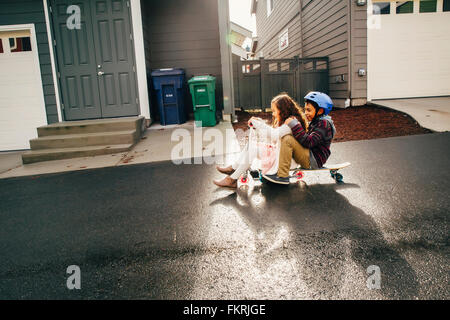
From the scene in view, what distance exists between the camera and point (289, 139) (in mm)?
3254

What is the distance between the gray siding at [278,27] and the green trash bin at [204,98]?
7345 millimetres

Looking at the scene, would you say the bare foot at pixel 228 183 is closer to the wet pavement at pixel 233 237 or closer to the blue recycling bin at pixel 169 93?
the wet pavement at pixel 233 237

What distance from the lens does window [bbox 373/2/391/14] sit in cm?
888

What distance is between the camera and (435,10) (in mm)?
9039

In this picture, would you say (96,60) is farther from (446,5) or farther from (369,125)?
(446,5)

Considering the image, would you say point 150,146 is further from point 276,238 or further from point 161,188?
point 276,238

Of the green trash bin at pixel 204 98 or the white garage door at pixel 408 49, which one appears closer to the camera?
the green trash bin at pixel 204 98

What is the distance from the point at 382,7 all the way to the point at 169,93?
22.1 ft

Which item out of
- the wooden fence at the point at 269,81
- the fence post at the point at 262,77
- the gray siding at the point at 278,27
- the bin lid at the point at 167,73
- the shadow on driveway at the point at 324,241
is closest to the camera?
the shadow on driveway at the point at 324,241

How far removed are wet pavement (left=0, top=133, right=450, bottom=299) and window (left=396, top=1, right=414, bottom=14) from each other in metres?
7.12

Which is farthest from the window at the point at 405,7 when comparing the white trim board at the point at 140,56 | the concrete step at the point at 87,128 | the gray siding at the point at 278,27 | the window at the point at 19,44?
the window at the point at 19,44

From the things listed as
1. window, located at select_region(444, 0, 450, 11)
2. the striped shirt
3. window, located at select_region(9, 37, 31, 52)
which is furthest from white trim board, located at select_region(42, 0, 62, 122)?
window, located at select_region(444, 0, 450, 11)

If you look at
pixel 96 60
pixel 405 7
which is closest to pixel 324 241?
pixel 96 60

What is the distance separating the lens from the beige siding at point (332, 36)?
9.09m
